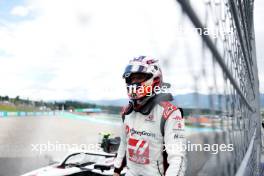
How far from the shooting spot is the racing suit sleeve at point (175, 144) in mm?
1465

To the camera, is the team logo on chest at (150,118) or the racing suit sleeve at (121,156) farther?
the racing suit sleeve at (121,156)

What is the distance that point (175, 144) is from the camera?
147 cm

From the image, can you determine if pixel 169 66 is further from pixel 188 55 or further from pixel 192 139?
pixel 192 139

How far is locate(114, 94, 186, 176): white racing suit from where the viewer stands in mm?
1473

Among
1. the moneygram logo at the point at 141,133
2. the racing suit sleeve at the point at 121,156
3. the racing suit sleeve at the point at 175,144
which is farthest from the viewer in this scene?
the racing suit sleeve at the point at 121,156

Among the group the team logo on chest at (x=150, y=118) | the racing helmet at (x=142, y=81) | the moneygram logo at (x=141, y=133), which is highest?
the racing helmet at (x=142, y=81)

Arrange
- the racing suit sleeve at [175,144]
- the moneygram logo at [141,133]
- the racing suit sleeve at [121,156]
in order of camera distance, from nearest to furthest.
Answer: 1. the racing suit sleeve at [175,144]
2. the moneygram logo at [141,133]
3. the racing suit sleeve at [121,156]

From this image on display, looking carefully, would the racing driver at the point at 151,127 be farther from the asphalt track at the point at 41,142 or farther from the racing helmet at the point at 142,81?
the asphalt track at the point at 41,142

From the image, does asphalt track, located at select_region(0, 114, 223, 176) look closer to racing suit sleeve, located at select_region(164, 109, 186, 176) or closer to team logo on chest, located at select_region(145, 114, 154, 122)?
racing suit sleeve, located at select_region(164, 109, 186, 176)

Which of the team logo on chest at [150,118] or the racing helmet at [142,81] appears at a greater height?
the racing helmet at [142,81]

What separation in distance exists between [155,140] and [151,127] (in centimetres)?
6
